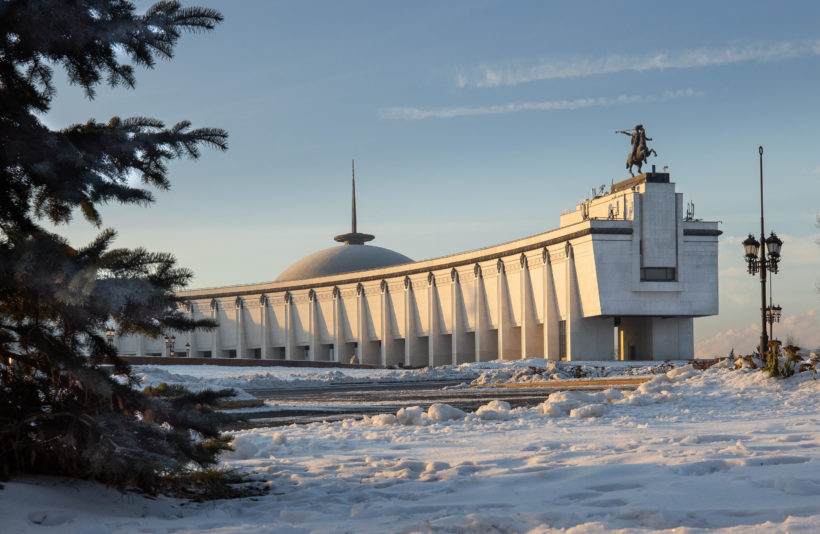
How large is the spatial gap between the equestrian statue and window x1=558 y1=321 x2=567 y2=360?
1312 centimetres

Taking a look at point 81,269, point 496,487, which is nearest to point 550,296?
point 496,487

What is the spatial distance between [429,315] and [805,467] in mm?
75628

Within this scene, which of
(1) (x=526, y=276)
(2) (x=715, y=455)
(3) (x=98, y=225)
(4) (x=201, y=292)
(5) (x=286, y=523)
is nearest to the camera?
(5) (x=286, y=523)

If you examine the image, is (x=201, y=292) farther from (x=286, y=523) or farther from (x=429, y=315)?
(x=286, y=523)

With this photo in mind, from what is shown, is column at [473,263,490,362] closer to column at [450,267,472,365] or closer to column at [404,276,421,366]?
column at [450,267,472,365]

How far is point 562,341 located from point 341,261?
139 ft

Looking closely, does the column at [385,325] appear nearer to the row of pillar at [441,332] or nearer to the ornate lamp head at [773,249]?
the row of pillar at [441,332]

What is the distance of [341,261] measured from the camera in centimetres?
10612

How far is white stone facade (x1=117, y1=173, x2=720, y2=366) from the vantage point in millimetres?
65688

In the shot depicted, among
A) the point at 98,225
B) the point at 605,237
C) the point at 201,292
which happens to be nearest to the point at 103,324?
the point at 98,225

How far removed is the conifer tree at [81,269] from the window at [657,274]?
206 feet

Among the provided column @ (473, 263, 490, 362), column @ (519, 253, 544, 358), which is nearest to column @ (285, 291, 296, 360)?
column @ (473, 263, 490, 362)

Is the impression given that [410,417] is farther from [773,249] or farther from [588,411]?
[773,249]

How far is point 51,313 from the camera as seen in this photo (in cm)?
568
